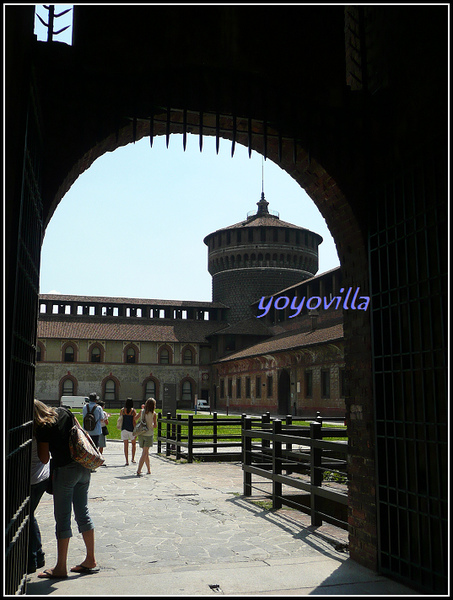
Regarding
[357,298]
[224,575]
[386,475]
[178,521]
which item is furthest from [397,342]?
[178,521]

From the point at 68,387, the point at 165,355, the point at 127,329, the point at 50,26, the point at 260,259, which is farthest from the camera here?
the point at 260,259

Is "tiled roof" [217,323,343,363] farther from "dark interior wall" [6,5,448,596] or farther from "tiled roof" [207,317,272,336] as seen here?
"dark interior wall" [6,5,448,596]

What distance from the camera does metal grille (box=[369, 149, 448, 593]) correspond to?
4340mm

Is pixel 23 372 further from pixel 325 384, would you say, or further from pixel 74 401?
pixel 74 401

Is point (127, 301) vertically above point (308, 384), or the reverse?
point (127, 301)

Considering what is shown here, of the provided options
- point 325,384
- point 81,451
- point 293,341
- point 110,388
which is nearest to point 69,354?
point 110,388

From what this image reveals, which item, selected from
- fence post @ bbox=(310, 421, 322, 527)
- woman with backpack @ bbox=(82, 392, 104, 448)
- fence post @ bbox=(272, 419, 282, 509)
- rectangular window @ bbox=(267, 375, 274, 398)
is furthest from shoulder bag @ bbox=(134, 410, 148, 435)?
rectangular window @ bbox=(267, 375, 274, 398)

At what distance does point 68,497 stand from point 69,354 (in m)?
50.2

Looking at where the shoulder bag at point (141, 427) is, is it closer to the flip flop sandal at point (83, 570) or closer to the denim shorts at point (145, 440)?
the denim shorts at point (145, 440)

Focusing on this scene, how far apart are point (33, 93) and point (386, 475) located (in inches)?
163

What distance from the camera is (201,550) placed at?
19.6ft

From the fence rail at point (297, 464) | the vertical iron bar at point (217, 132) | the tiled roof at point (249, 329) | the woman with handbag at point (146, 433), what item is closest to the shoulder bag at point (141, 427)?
the woman with handbag at point (146, 433)

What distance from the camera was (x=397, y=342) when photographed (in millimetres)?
5020

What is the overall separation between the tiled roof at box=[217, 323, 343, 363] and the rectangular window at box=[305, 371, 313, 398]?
5.92 ft
